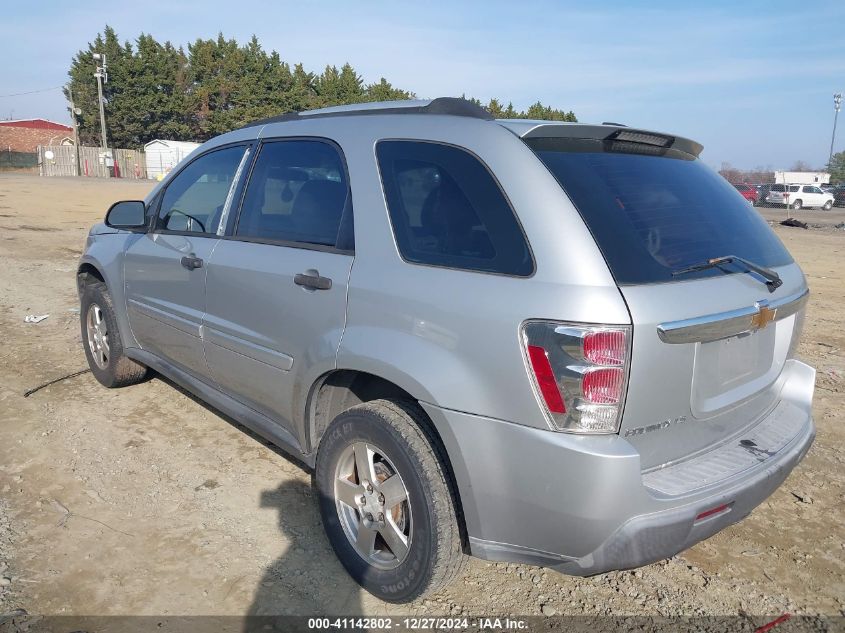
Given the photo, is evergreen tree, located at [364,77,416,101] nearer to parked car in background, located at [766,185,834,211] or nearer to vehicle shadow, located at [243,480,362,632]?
parked car in background, located at [766,185,834,211]

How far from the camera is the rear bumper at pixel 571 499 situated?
6.57 ft

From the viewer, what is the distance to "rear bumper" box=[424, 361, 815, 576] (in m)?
2.00

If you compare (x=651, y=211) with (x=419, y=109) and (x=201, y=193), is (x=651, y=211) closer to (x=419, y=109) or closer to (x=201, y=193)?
(x=419, y=109)

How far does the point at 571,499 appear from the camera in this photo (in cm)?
202

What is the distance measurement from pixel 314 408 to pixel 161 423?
6.32 ft

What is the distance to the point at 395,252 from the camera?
252 cm

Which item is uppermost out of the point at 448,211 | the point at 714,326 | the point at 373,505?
the point at 448,211

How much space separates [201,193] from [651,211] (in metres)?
2.60

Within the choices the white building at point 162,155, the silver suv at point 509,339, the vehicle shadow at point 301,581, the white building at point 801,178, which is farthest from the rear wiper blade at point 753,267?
the white building at point 162,155

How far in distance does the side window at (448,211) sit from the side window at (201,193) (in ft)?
4.13

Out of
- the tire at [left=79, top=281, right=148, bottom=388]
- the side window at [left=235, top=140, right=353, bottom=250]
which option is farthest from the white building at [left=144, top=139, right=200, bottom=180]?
the side window at [left=235, top=140, right=353, bottom=250]

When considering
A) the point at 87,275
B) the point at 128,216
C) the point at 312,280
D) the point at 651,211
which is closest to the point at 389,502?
the point at 312,280

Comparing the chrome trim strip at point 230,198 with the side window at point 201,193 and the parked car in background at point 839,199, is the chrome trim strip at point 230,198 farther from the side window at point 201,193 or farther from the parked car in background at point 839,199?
the parked car in background at point 839,199

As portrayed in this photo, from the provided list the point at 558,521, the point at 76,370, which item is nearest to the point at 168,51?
the point at 76,370
